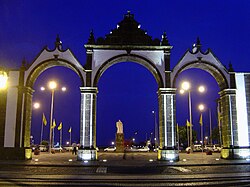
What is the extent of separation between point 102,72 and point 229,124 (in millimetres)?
11074

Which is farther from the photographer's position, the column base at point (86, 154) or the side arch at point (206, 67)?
the side arch at point (206, 67)

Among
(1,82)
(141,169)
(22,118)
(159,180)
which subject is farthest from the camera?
(22,118)

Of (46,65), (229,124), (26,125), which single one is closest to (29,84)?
(46,65)

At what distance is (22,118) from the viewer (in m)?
25.4

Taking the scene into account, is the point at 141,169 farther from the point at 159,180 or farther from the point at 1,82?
the point at 1,82

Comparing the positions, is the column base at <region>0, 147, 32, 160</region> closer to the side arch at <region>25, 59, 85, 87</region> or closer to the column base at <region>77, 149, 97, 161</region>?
the column base at <region>77, 149, 97, 161</region>

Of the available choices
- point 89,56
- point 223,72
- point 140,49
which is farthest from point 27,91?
point 223,72

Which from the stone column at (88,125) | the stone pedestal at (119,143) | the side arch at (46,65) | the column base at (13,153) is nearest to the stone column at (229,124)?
the stone column at (88,125)

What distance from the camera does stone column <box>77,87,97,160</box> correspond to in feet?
81.3

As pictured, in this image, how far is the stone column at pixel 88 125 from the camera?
24781 mm

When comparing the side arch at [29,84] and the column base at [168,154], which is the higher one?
the side arch at [29,84]

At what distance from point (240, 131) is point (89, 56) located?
13.6m

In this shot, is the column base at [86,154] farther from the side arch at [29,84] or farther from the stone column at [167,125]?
the stone column at [167,125]

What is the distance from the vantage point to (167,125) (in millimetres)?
25547
